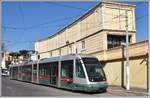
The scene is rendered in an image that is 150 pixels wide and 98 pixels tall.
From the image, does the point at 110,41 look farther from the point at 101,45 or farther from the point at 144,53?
the point at 144,53

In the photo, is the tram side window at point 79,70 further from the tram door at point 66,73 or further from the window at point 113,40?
the window at point 113,40

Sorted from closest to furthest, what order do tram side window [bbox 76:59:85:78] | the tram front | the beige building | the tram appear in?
the tram front
the tram
tram side window [bbox 76:59:85:78]
the beige building

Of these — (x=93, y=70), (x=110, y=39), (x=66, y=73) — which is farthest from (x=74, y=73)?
(x=110, y=39)

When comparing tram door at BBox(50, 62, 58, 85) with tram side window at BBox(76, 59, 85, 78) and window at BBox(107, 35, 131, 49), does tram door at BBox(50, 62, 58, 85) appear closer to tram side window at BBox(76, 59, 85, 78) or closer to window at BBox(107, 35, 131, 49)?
tram side window at BBox(76, 59, 85, 78)

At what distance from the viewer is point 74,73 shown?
27.4 m

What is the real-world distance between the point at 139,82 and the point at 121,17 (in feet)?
34.3

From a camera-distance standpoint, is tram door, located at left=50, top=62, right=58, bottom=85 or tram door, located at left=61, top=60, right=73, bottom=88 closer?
tram door, located at left=61, top=60, right=73, bottom=88

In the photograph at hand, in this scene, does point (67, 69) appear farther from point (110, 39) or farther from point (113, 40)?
point (113, 40)

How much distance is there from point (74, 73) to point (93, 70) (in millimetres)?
1477

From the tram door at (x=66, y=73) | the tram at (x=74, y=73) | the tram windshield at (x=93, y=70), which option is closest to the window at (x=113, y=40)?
the tram at (x=74, y=73)

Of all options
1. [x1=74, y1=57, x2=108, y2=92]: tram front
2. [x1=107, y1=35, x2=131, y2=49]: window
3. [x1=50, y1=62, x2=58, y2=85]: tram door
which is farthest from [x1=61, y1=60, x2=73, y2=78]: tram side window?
[x1=107, y1=35, x2=131, y2=49]: window

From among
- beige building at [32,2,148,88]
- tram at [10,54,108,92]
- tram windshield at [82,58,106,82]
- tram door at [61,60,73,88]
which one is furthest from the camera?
beige building at [32,2,148,88]

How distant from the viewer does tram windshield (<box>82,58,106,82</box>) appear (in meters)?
26.4

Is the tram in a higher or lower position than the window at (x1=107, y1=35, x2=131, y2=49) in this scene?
lower
